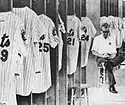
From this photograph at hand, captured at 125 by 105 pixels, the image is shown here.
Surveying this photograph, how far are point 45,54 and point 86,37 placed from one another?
76cm

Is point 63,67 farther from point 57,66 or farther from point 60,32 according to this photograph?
point 60,32

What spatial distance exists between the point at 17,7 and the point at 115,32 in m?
1.58

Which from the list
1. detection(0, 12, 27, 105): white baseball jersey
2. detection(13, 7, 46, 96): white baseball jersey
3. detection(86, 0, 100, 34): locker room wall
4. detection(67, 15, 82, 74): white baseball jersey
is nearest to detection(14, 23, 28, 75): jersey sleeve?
detection(0, 12, 27, 105): white baseball jersey

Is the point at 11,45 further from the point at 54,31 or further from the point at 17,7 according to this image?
the point at 54,31

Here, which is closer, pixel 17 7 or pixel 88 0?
pixel 17 7

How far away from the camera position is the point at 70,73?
12.0 ft

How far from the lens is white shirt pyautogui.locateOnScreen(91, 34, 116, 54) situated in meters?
4.03

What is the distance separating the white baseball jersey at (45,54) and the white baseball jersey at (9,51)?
0.38m

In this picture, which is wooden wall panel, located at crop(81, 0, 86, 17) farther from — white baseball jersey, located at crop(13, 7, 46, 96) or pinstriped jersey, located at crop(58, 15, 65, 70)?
white baseball jersey, located at crop(13, 7, 46, 96)

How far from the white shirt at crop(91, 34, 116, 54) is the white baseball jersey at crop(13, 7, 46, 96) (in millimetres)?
1006

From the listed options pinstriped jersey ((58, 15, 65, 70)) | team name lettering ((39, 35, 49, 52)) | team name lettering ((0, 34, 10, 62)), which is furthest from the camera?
pinstriped jersey ((58, 15, 65, 70))

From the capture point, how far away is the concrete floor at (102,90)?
13.0 feet

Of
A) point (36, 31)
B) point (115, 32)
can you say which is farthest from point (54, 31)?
point (115, 32)

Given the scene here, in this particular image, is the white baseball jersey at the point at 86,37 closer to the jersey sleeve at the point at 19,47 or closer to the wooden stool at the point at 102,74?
the wooden stool at the point at 102,74
